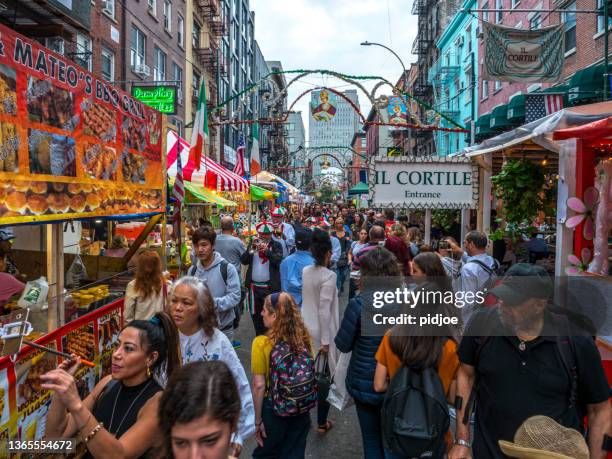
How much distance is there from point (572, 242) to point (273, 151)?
63197 millimetres

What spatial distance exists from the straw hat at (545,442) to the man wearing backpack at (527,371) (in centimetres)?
9

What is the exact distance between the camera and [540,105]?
Result: 11.0 metres

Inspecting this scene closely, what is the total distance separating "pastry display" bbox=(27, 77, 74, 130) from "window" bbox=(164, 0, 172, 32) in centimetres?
2127

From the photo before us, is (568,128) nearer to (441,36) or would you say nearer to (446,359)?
(446,359)

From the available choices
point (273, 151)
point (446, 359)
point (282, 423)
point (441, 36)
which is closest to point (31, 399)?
point (282, 423)

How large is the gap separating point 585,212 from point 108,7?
18098 mm

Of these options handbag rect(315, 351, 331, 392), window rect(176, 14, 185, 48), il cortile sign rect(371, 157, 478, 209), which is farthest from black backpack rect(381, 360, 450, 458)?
window rect(176, 14, 185, 48)

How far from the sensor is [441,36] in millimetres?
35312

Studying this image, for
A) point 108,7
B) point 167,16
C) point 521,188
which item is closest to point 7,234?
point 521,188

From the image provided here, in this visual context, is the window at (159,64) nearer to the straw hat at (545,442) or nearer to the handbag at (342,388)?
the handbag at (342,388)

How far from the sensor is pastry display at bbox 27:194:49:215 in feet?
12.2

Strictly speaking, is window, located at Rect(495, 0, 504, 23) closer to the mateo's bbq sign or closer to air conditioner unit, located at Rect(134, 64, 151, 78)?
air conditioner unit, located at Rect(134, 64, 151, 78)

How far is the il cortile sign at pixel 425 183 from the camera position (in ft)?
25.5

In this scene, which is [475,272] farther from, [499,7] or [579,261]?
[499,7]
